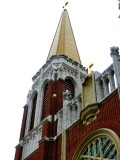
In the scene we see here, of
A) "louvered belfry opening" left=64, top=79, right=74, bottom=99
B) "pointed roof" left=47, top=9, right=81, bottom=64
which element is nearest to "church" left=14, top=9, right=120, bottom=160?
"louvered belfry opening" left=64, top=79, right=74, bottom=99

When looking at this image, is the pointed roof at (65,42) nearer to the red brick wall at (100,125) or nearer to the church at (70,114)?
the church at (70,114)

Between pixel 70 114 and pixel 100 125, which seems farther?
pixel 70 114

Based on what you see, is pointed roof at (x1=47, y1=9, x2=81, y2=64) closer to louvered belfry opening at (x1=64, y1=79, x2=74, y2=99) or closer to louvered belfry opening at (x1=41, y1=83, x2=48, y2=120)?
louvered belfry opening at (x1=64, y1=79, x2=74, y2=99)

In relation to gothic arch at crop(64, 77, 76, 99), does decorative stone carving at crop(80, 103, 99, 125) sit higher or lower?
lower

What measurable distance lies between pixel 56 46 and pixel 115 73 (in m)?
12.6

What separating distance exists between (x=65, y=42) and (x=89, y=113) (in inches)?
521

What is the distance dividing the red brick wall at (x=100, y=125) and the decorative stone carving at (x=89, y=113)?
0.73 ft

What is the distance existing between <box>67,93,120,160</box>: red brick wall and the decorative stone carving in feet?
0.73

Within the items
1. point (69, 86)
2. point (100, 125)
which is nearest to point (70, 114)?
point (100, 125)

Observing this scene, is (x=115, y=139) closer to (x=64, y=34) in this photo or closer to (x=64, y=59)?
(x=64, y=59)

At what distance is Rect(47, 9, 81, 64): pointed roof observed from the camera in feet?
89.9

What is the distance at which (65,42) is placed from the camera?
29047 mm

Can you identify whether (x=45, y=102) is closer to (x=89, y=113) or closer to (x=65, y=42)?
(x=89, y=113)

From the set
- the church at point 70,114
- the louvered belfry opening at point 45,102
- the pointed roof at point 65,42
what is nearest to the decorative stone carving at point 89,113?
the church at point 70,114
